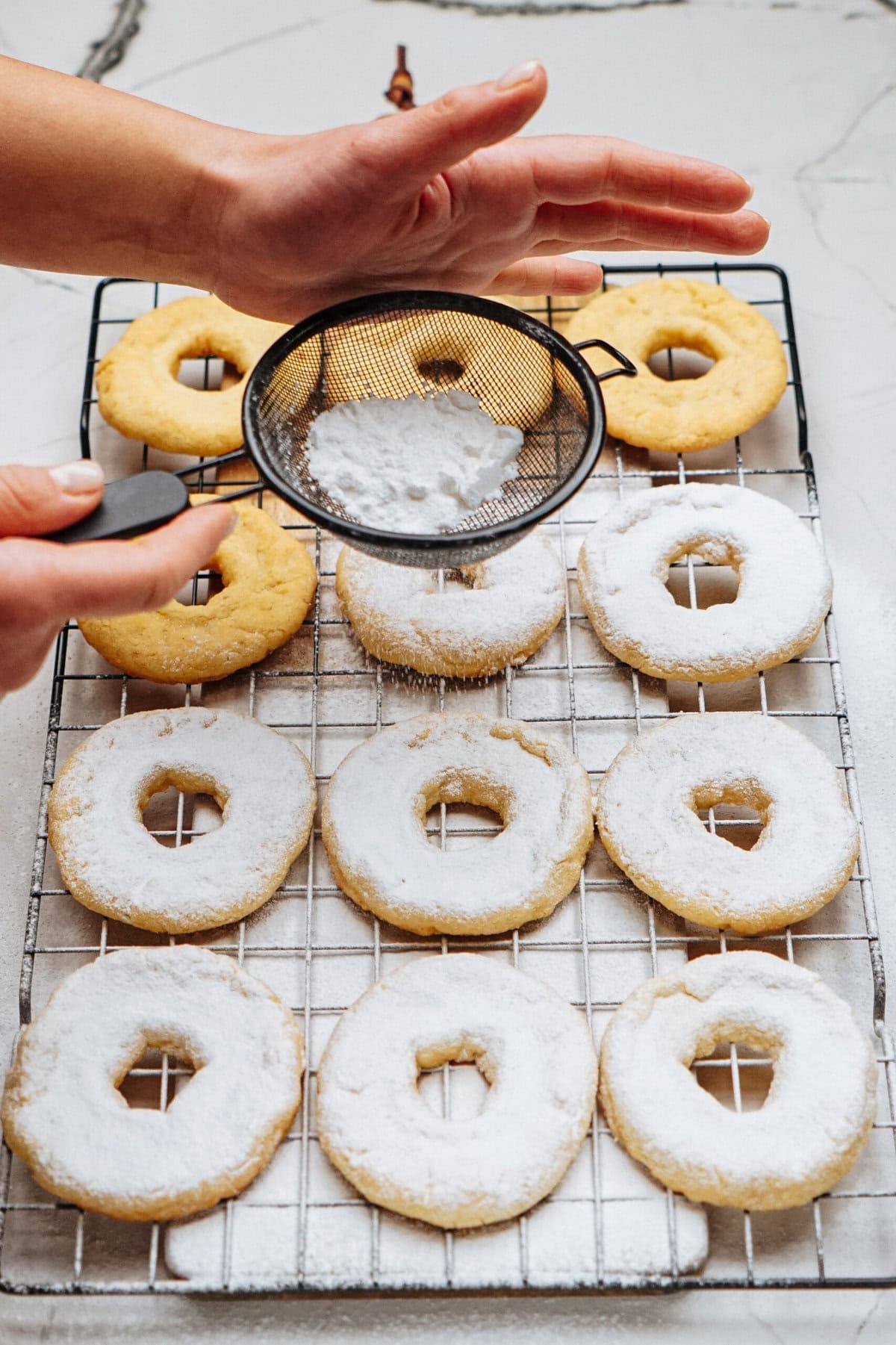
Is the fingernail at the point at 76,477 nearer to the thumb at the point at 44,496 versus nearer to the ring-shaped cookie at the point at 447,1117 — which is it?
the thumb at the point at 44,496

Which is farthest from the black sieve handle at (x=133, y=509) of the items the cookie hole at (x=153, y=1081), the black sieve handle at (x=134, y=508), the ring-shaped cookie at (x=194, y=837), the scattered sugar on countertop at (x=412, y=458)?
the cookie hole at (x=153, y=1081)

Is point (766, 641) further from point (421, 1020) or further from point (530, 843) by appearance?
point (421, 1020)

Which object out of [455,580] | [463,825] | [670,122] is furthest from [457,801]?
[670,122]

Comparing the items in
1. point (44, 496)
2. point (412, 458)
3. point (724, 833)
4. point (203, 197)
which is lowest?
point (724, 833)

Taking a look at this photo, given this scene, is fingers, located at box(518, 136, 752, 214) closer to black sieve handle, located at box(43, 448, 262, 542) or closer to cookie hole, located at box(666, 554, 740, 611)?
cookie hole, located at box(666, 554, 740, 611)

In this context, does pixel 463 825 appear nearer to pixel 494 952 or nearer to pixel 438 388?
pixel 494 952

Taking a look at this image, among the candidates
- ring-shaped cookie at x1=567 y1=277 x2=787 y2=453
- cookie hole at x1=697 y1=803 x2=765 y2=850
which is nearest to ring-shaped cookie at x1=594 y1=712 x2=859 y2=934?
cookie hole at x1=697 y1=803 x2=765 y2=850
